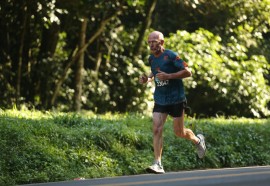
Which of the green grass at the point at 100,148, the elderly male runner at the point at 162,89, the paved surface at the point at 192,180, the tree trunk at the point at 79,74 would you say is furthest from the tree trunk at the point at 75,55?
the paved surface at the point at 192,180

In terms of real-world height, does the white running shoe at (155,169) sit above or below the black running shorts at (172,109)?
below

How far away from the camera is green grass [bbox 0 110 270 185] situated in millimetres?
9529

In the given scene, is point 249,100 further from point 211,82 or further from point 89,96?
point 89,96

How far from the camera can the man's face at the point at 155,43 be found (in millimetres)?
9461

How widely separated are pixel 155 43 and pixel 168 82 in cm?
56

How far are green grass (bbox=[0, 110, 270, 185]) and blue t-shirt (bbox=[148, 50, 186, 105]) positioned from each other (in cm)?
142

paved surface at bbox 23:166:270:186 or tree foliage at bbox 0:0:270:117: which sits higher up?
tree foliage at bbox 0:0:270:117

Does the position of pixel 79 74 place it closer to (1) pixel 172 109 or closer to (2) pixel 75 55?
(2) pixel 75 55

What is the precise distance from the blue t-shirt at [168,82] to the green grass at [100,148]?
1.42 meters

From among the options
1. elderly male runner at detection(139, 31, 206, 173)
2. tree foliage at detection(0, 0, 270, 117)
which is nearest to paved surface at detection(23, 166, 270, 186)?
elderly male runner at detection(139, 31, 206, 173)

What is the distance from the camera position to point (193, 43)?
20891mm

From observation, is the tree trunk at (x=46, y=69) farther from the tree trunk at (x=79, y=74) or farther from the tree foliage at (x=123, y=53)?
the tree trunk at (x=79, y=74)

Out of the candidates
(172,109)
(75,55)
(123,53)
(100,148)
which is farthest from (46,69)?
(172,109)

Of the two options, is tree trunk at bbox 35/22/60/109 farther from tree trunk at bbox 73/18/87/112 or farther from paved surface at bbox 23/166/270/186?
paved surface at bbox 23/166/270/186
